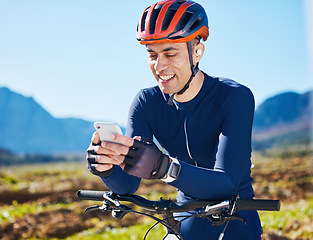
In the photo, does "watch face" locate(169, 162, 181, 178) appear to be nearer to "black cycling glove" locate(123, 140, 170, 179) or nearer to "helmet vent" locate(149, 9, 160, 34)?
"black cycling glove" locate(123, 140, 170, 179)

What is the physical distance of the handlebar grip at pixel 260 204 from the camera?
74.2 inches

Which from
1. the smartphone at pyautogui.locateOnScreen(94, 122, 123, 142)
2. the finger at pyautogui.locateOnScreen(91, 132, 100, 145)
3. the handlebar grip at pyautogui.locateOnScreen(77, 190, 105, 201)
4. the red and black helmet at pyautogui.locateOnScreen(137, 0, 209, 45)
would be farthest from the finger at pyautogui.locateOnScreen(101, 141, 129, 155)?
the red and black helmet at pyautogui.locateOnScreen(137, 0, 209, 45)

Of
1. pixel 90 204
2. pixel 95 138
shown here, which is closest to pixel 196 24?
pixel 95 138

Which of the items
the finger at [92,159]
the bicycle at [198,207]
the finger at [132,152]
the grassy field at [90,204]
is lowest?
the grassy field at [90,204]

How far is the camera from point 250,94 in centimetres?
249

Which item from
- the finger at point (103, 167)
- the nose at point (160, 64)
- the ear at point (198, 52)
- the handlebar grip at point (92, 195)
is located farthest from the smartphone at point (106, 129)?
the ear at point (198, 52)

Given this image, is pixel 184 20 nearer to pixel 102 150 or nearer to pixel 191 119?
pixel 191 119

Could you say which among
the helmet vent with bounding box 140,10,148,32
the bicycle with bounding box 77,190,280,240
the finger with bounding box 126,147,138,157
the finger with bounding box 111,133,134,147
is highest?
the helmet vent with bounding box 140,10,148,32

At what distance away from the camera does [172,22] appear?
2588mm

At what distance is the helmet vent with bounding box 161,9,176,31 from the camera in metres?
2.56

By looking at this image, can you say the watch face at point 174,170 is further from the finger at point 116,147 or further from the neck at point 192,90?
the neck at point 192,90

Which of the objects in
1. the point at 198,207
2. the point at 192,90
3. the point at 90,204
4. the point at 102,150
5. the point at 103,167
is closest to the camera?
the point at 102,150

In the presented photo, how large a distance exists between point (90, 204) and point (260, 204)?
10.0m

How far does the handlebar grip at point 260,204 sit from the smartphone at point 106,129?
0.77 metres
